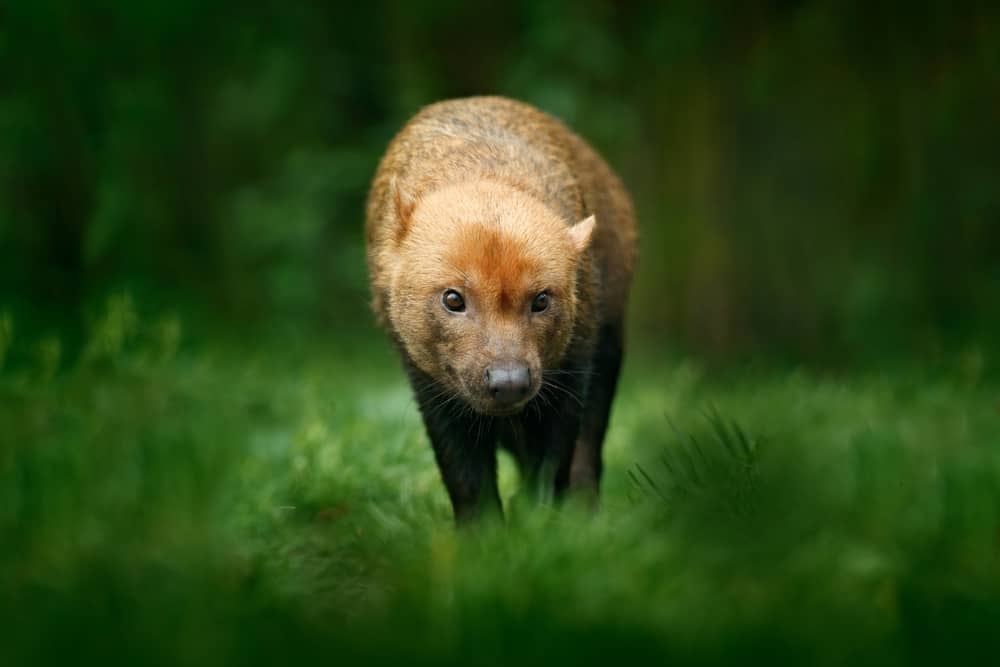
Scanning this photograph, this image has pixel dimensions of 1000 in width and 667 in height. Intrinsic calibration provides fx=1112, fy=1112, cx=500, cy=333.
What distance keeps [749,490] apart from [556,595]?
84 cm

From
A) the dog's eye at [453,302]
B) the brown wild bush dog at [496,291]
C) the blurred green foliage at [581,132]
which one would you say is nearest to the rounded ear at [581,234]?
the brown wild bush dog at [496,291]

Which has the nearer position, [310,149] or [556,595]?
[556,595]

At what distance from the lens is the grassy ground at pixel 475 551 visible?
8.02 ft

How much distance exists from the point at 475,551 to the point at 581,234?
159 cm

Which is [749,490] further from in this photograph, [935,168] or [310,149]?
[310,149]

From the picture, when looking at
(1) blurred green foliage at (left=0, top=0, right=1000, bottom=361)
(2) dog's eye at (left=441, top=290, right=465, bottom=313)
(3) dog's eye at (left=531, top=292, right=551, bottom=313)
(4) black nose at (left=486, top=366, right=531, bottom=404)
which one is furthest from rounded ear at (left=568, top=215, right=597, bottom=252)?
(1) blurred green foliage at (left=0, top=0, right=1000, bottom=361)

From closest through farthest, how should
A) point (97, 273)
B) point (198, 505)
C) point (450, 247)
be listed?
point (198, 505), point (450, 247), point (97, 273)

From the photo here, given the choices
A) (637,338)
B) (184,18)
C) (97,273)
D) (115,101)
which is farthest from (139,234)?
(637,338)

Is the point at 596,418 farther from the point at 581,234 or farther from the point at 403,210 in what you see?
the point at 403,210

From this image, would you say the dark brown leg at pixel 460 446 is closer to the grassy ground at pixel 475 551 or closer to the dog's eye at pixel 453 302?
the grassy ground at pixel 475 551

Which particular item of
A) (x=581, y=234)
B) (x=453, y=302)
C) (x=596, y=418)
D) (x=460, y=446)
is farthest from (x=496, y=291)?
(x=596, y=418)

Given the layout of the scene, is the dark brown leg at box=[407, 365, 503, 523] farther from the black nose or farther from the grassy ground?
the black nose

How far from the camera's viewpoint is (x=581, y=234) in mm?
4297

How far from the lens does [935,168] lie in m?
8.30
